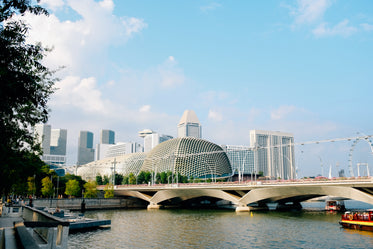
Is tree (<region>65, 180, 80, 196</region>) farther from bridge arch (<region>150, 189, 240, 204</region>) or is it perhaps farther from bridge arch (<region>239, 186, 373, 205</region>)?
bridge arch (<region>239, 186, 373, 205</region>)

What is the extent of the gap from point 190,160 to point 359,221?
350ft

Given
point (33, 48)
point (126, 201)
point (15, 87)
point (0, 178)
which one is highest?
point (33, 48)

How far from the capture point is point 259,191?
61938 millimetres

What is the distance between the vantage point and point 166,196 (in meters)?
79.1

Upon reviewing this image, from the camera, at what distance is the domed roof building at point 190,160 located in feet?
451

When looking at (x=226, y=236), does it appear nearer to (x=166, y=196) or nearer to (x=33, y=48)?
(x=33, y=48)

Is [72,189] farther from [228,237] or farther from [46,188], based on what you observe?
[228,237]

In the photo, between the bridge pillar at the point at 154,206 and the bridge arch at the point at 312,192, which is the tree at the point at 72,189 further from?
the bridge arch at the point at 312,192

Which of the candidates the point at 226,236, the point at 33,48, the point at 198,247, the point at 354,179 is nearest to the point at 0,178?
the point at 33,48

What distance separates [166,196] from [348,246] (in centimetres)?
5539


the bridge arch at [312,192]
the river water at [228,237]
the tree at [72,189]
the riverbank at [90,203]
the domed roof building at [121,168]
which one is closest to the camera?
the river water at [228,237]

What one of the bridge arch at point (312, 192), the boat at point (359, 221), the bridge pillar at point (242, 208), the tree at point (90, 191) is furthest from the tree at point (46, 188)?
the boat at point (359, 221)

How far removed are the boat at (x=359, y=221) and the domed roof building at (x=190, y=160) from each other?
9560cm

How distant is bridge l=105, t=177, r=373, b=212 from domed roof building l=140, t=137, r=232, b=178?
4401cm
